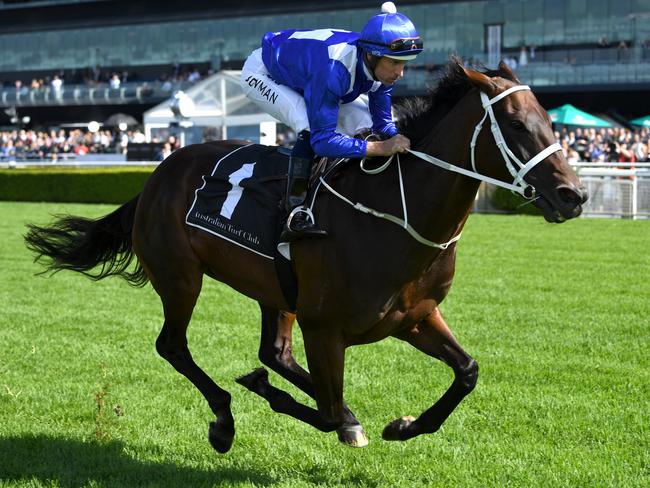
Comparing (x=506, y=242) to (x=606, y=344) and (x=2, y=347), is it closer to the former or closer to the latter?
(x=606, y=344)

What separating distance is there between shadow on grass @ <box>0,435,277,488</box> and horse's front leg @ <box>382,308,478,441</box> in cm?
66

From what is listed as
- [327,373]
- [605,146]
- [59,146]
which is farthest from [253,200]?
[59,146]

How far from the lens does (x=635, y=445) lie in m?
4.48

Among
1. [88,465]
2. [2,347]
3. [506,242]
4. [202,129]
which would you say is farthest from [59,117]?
[88,465]

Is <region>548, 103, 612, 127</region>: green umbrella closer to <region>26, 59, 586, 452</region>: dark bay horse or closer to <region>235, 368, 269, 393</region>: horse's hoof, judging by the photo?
<region>235, 368, 269, 393</region>: horse's hoof

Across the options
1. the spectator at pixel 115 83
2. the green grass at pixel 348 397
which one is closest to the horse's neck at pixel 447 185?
the green grass at pixel 348 397

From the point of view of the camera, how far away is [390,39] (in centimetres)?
389

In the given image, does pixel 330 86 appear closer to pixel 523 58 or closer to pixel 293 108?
pixel 293 108

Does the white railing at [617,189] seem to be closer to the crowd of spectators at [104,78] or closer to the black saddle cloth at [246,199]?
the black saddle cloth at [246,199]

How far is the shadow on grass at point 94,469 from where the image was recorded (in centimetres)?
415

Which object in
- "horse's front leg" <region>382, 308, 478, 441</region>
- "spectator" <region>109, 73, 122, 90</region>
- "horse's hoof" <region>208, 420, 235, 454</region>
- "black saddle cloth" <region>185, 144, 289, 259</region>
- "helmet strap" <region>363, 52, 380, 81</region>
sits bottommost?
"spectator" <region>109, 73, 122, 90</region>

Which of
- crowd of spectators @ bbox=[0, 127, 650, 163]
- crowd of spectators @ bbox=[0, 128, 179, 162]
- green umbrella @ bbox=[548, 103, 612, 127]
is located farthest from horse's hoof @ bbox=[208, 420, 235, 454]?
crowd of spectators @ bbox=[0, 128, 179, 162]

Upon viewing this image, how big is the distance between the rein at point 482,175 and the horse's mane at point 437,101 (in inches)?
6.5

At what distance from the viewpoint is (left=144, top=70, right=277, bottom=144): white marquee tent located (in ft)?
78.5
